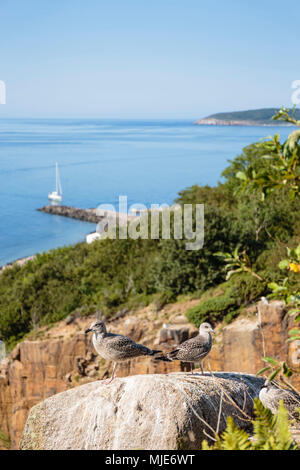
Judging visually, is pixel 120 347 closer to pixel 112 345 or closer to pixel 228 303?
pixel 112 345

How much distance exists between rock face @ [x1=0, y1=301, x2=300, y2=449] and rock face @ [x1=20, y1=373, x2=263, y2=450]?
6.99 meters

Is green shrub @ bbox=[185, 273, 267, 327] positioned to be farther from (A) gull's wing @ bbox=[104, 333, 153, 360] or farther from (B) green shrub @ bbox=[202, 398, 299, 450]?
(B) green shrub @ bbox=[202, 398, 299, 450]

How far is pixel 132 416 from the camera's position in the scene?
20.4ft

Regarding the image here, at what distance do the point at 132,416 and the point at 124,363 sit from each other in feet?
28.5

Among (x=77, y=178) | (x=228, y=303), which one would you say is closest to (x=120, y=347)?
(x=228, y=303)

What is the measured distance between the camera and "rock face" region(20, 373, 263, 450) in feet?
19.9

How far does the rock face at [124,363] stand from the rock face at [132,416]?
6.99m

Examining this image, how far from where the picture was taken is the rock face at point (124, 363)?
47.9ft

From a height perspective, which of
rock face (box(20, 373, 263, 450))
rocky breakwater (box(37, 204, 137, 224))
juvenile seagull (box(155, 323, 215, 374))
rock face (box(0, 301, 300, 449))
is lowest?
rocky breakwater (box(37, 204, 137, 224))

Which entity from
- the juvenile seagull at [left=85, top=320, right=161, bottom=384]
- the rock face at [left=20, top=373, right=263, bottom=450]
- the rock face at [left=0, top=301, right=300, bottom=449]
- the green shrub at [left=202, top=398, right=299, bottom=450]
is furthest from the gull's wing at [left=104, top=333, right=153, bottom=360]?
the rock face at [left=0, top=301, right=300, bottom=449]

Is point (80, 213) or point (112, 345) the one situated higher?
point (112, 345)

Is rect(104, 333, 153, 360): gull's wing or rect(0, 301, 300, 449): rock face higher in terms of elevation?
rect(104, 333, 153, 360): gull's wing
